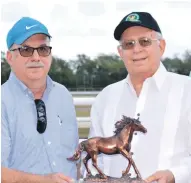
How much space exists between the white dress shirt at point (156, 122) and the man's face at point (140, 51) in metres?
0.10

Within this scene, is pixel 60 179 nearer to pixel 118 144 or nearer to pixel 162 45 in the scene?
pixel 118 144

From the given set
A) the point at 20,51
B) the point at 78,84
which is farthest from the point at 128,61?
the point at 78,84

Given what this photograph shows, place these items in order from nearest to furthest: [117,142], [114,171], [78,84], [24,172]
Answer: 1. [117,142]
2. [24,172]
3. [114,171]
4. [78,84]

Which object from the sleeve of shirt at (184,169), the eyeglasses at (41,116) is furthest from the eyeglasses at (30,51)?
the sleeve of shirt at (184,169)

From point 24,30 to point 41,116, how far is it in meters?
0.51

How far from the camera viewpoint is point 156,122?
2.56 m

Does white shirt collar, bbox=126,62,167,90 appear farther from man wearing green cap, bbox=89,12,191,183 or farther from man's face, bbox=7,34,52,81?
man's face, bbox=7,34,52,81

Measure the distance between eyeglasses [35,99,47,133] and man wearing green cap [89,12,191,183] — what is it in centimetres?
33

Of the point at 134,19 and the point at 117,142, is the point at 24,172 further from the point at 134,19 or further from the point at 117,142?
the point at 134,19

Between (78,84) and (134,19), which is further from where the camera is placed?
(78,84)

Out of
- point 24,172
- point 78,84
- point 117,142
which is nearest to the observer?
point 117,142

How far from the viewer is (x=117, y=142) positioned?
231 centimetres

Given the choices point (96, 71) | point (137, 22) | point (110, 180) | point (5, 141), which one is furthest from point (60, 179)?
point (96, 71)

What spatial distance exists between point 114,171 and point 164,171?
14.0 inches
